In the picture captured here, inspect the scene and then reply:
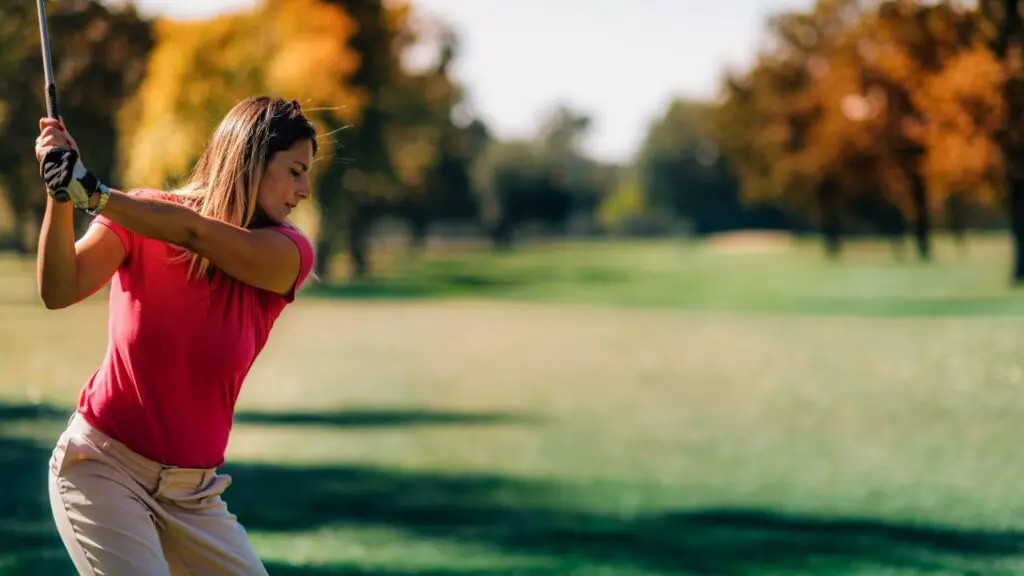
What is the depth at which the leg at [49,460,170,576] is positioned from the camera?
13.4ft

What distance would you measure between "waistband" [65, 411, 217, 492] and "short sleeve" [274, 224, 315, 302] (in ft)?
1.85

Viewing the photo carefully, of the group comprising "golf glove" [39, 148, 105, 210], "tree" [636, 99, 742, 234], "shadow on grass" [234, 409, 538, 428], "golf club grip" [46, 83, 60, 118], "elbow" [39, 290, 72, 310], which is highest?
"golf club grip" [46, 83, 60, 118]

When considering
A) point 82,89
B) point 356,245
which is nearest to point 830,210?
point 356,245

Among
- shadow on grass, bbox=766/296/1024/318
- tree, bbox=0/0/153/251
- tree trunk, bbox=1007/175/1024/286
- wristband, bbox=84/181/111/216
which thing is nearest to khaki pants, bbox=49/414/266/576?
wristband, bbox=84/181/111/216

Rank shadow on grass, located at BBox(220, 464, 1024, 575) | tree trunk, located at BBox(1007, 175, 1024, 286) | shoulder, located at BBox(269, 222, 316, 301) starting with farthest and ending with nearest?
tree trunk, located at BBox(1007, 175, 1024, 286)
shadow on grass, located at BBox(220, 464, 1024, 575)
shoulder, located at BBox(269, 222, 316, 301)

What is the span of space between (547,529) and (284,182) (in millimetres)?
5368

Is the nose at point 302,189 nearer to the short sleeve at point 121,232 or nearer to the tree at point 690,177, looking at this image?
the short sleeve at point 121,232

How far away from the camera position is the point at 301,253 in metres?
4.40

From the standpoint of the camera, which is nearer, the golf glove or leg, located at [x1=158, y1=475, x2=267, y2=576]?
the golf glove

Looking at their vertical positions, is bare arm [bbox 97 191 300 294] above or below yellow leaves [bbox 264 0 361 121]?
below

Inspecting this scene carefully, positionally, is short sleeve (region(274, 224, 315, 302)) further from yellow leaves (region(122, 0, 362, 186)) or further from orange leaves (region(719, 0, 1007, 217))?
yellow leaves (region(122, 0, 362, 186))

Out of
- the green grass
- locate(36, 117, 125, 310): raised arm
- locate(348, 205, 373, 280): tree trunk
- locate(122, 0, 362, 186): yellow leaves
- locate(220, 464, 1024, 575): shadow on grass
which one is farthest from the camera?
locate(348, 205, 373, 280): tree trunk

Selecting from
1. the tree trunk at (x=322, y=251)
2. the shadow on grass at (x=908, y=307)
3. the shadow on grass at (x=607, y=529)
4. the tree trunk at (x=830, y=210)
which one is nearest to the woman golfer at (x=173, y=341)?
the shadow on grass at (x=607, y=529)

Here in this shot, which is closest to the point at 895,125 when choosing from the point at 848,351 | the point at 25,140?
the point at 25,140
